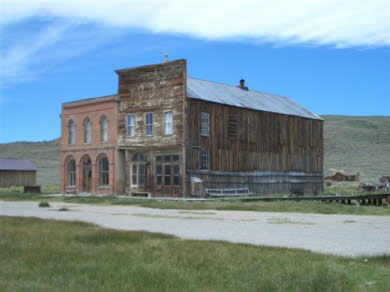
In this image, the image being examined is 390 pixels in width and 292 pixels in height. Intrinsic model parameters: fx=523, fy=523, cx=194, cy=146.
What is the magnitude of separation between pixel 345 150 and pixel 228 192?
7273 cm

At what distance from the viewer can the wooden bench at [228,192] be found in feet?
112

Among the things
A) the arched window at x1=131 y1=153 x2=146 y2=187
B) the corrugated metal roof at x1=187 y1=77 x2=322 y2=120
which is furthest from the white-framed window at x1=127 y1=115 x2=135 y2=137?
the corrugated metal roof at x1=187 y1=77 x2=322 y2=120

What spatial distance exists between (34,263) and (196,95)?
27.4m

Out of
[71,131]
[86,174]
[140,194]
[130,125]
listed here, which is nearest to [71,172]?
[86,174]

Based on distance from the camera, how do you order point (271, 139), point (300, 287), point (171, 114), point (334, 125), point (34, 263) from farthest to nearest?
point (334, 125), point (271, 139), point (171, 114), point (34, 263), point (300, 287)

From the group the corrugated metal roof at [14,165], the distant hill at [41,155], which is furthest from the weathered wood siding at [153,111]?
the distant hill at [41,155]

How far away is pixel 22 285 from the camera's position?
6402 mm

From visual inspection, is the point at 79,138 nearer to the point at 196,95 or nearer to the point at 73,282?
the point at 196,95

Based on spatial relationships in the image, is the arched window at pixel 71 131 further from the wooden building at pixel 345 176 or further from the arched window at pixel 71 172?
the wooden building at pixel 345 176

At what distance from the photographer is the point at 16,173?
235 feet

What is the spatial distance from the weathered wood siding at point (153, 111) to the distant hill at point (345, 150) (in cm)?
4153

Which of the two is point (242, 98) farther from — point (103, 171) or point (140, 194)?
point (103, 171)

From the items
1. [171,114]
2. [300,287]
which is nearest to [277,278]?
[300,287]

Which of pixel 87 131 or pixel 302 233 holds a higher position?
pixel 87 131
